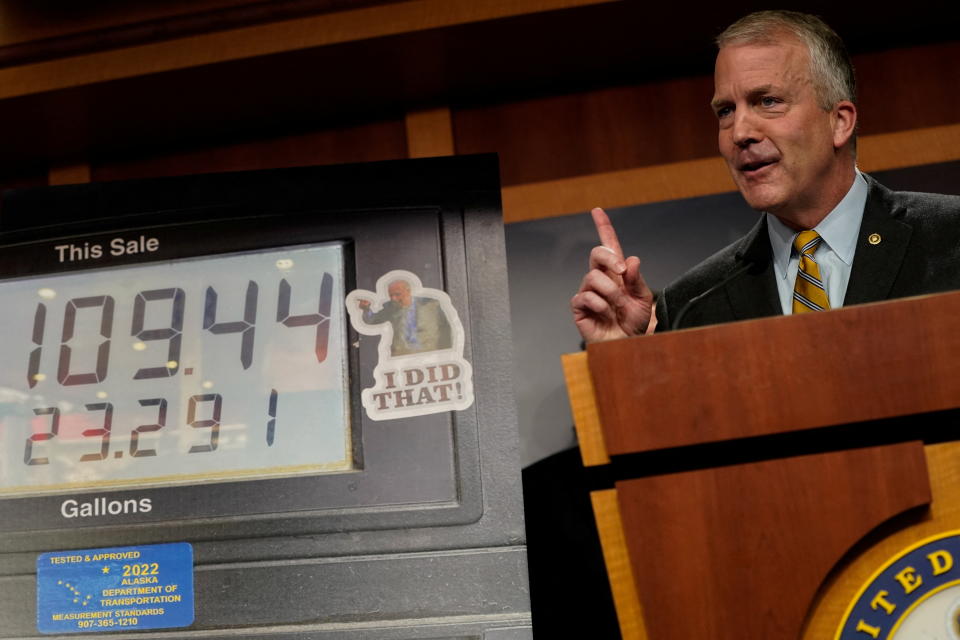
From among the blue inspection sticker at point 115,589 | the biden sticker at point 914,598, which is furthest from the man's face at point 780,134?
the blue inspection sticker at point 115,589

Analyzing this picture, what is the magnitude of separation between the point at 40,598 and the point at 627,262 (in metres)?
0.77

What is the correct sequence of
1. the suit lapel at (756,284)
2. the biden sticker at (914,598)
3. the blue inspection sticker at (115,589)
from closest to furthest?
the biden sticker at (914,598) → the blue inspection sticker at (115,589) → the suit lapel at (756,284)

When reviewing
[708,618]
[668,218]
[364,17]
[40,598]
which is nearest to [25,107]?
[364,17]

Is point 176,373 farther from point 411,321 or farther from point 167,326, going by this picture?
point 411,321

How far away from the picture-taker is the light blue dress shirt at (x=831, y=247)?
127 cm

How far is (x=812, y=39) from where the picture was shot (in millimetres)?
1353

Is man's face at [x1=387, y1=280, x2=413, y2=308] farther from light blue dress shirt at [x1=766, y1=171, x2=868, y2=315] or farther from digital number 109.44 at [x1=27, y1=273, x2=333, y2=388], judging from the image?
light blue dress shirt at [x1=766, y1=171, x2=868, y2=315]

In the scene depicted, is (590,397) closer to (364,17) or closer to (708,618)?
(708,618)

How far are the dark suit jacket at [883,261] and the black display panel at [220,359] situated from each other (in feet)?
1.23

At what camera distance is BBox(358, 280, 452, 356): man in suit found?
3.63ft

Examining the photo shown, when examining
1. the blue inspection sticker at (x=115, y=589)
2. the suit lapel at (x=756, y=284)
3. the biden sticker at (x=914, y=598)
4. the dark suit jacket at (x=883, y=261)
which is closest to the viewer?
the biden sticker at (x=914, y=598)

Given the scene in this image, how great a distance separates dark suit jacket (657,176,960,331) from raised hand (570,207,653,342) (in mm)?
63

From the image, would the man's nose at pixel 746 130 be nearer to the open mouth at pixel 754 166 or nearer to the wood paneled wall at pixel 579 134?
the open mouth at pixel 754 166

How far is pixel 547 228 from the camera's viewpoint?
1.86 m
